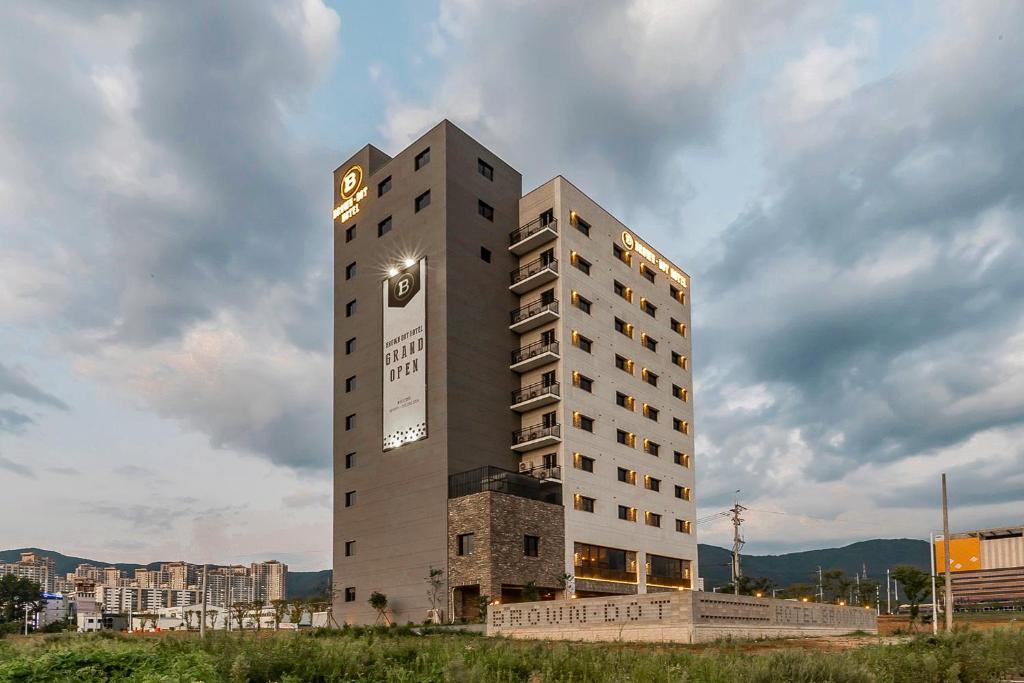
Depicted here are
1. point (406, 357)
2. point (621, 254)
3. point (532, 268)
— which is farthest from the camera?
point (621, 254)

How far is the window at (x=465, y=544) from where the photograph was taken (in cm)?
5556

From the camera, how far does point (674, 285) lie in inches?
3376

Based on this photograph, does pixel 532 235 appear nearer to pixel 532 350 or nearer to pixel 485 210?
pixel 485 210

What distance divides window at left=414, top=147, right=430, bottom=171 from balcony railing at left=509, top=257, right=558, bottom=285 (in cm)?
1166

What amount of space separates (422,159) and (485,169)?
5524 millimetres

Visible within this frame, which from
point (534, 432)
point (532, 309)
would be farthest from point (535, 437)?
point (532, 309)

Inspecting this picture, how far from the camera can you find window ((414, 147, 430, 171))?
65.8m

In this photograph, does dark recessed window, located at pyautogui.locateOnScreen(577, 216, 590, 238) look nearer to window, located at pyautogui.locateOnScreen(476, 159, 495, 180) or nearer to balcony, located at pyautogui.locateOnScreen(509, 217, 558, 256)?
balcony, located at pyautogui.locateOnScreen(509, 217, 558, 256)

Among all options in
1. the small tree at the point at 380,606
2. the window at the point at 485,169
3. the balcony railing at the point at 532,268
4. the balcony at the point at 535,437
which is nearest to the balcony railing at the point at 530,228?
the balcony railing at the point at 532,268

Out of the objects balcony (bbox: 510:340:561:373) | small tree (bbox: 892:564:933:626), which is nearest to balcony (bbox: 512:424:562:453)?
balcony (bbox: 510:340:561:373)

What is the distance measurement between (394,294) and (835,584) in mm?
71340

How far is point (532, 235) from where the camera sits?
67188mm

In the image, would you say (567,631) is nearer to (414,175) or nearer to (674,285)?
(414,175)

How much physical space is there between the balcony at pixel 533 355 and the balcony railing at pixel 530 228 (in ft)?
30.0
